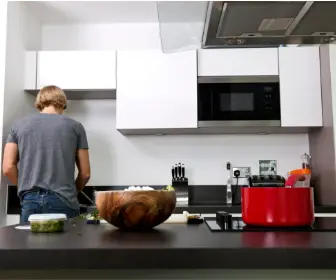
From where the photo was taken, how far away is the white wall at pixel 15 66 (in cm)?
251

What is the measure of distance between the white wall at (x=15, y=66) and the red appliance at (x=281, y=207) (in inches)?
74.2

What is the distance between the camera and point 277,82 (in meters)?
2.66

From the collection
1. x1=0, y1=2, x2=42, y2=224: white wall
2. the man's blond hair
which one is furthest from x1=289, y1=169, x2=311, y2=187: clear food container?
x1=0, y1=2, x2=42, y2=224: white wall

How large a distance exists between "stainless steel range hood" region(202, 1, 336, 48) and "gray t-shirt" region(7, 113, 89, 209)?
833mm

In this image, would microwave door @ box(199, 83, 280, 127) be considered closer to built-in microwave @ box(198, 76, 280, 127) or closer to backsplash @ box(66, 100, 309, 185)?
built-in microwave @ box(198, 76, 280, 127)

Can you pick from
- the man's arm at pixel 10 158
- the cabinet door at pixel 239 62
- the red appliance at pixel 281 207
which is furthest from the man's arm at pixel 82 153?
the red appliance at pixel 281 207

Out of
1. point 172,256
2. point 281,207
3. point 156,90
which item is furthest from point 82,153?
point 172,256

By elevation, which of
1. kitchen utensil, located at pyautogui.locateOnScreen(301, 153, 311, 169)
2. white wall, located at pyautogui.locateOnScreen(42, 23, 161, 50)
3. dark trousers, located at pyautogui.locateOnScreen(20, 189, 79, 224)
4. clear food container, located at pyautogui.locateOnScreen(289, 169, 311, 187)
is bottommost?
dark trousers, located at pyautogui.locateOnScreen(20, 189, 79, 224)

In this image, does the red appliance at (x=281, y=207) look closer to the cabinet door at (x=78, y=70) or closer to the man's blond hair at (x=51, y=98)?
the man's blond hair at (x=51, y=98)

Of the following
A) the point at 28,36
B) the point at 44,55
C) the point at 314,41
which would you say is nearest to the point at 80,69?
the point at 44,55

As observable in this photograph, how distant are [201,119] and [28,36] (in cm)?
129

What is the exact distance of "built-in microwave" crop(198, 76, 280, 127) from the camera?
104 inches

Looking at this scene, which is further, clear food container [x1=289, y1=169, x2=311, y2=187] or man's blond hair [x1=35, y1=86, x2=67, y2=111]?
man's blond hair [x1=35, y1=86, x2=67, y2=111]

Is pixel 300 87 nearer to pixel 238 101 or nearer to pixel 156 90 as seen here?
pixel 238 101
